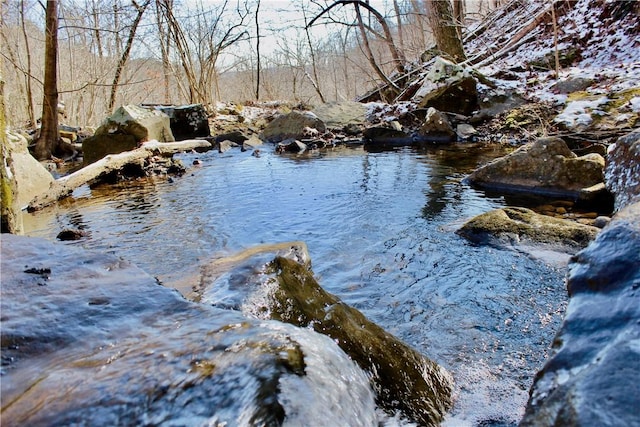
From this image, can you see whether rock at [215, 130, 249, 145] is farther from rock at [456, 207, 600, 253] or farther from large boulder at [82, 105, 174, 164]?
rock at [456, 207, 600, 253]

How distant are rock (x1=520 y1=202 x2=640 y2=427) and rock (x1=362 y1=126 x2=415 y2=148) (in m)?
10.3

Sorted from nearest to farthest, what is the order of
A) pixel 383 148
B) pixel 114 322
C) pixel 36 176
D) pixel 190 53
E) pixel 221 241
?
pixel 114 322 < pixel 221 241 < pixel 36 176 < pixel 383 148 < pixel 190 53

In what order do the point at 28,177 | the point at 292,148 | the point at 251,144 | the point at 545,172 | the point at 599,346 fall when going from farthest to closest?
1. the point at 251,144
2. the point at 292,148
3. the point at 28,177
4. the point at 545,172
5. the point at 599,346

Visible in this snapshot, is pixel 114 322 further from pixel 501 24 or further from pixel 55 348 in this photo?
pixel 501 24

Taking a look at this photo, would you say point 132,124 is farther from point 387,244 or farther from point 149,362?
point 149,362

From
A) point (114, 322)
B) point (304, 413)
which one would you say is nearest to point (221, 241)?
point (114, 322)

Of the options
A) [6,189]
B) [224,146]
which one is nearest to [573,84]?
[224,146]

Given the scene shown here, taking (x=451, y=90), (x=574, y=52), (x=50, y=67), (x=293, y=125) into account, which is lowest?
(x=293, y=125)

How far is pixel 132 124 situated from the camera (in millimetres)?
9328

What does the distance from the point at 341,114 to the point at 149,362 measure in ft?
45.0

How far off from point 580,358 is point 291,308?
4.57 ft

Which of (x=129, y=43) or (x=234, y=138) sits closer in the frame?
(x=234, y=138)

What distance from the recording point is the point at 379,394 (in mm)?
1787

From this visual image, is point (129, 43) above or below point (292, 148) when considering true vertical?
above
